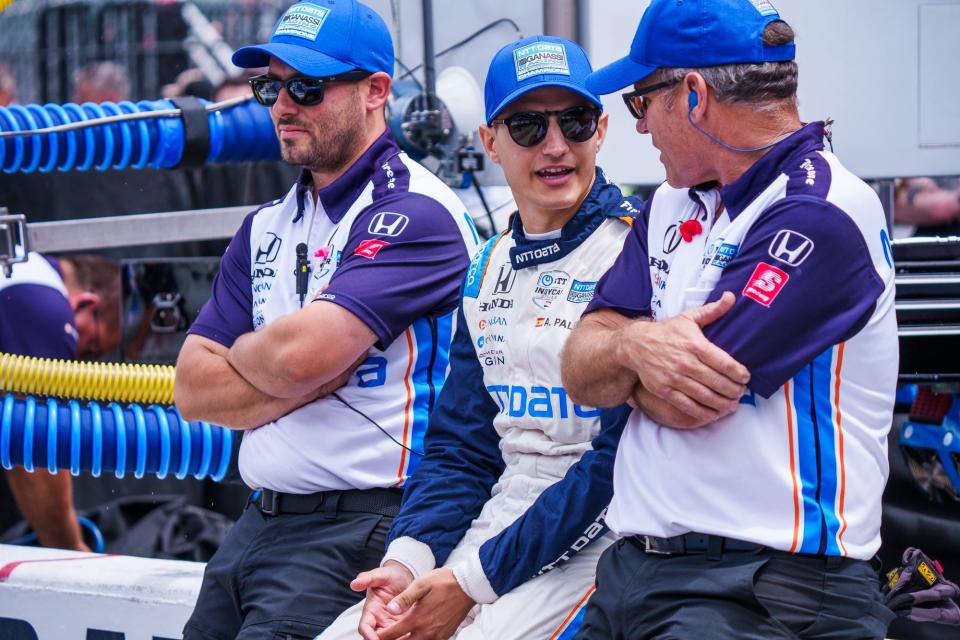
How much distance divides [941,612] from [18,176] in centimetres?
457

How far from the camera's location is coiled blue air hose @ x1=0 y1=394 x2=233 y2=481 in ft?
13.1

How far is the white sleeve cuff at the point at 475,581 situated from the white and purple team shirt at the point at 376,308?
43cm

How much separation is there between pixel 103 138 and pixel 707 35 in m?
2.55

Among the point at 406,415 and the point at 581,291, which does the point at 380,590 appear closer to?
the point at 406,415

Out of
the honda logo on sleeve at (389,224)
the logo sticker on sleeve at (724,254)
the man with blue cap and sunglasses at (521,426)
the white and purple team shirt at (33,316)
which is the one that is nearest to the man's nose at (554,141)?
the man with blue cap and sunglasses at (521,426)

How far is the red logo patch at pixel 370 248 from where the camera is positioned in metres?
2.76

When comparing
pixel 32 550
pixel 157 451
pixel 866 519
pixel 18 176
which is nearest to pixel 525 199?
pixel 866 519

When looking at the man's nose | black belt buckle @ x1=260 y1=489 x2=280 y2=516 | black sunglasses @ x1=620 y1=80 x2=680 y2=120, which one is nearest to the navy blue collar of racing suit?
the man's nose

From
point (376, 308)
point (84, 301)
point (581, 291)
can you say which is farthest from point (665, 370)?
point (84, 301)

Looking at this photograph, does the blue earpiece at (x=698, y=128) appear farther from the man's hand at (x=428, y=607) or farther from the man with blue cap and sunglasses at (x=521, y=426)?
the man's hand at (x=428, y=607)

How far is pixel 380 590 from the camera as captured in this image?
2512mm

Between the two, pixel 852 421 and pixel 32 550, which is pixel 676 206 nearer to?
pixel 852 421

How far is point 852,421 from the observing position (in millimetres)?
2006

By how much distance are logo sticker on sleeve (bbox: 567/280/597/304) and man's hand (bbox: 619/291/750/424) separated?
46 cm
